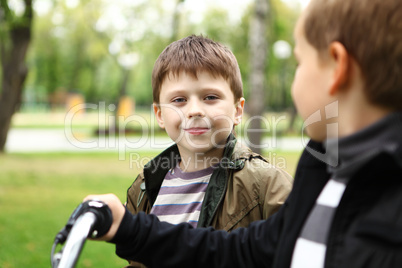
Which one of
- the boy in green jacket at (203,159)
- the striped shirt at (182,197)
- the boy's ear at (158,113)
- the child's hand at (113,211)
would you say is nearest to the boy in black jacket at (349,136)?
the child's hand at (113,211)

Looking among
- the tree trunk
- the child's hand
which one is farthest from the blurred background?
the child's hand

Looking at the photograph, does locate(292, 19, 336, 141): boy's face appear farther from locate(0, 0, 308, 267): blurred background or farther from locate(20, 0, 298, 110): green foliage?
locate(20, 0, 298, 110): green foliage

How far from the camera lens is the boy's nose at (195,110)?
6.59 ft

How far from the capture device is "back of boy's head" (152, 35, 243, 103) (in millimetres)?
2084

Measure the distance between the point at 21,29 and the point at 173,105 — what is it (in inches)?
440

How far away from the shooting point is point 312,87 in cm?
109

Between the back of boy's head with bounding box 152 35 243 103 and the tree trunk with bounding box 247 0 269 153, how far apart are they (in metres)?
6.41

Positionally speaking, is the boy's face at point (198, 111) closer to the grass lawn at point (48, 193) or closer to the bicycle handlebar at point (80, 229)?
the bicycle handlebar at point (80, 229)

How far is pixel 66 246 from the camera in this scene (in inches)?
43.7

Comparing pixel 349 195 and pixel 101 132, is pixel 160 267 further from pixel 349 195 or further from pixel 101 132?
pixel 101 132

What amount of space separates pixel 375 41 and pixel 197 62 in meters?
1.19

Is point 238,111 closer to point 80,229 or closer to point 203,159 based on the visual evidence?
point 203,159

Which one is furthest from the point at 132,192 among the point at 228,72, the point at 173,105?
the point at 228,72

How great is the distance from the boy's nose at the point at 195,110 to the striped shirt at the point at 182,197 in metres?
0.28
